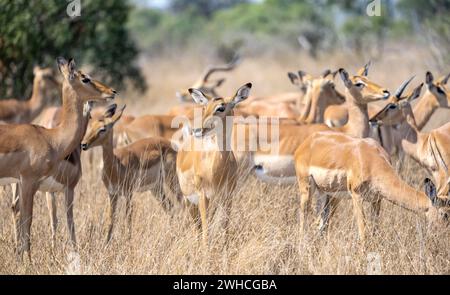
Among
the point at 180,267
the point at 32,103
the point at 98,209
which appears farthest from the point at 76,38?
the point at 180,267

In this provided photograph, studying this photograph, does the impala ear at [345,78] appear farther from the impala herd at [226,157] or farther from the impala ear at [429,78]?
the impala ear at [429,78]

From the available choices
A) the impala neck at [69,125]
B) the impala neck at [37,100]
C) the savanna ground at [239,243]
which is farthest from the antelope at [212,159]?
the impala neck at [37,100]

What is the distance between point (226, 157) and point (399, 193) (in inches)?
55.1

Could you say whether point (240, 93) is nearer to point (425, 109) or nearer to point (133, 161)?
point (133, 161)

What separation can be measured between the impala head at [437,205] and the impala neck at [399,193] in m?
0.07

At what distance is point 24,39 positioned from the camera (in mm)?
12211

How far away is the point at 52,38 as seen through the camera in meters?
13.2

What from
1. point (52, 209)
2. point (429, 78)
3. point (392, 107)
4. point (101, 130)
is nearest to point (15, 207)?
point (52, 209)

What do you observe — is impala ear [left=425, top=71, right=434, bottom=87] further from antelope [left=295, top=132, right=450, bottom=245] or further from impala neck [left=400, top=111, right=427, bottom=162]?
antelope [left=295, top=132, right=450, bottom=245]

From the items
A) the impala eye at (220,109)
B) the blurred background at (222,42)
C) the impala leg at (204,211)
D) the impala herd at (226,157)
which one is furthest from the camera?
the blurred background at (222,42)

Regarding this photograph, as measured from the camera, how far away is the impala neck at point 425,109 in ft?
29.5

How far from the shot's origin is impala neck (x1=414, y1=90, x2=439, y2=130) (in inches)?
354

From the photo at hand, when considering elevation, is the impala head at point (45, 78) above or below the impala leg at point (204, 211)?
above

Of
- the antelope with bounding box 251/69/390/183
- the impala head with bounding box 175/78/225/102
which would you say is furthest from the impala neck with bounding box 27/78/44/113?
the antelope with bounding box 251/69/390/183
